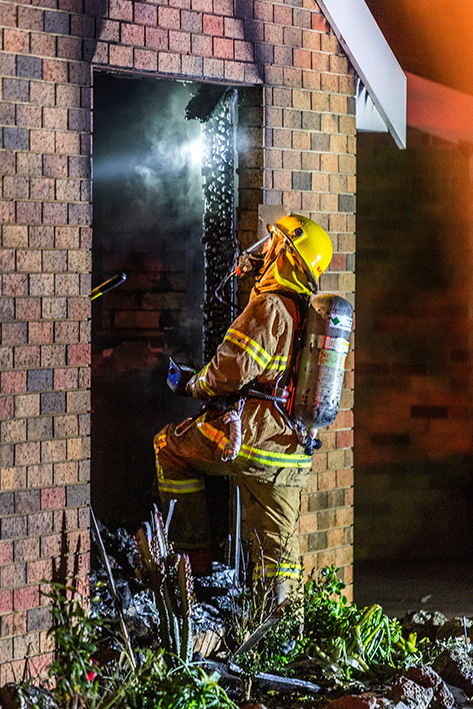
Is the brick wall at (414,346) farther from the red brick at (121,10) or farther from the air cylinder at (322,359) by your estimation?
the red brick at (121,10)

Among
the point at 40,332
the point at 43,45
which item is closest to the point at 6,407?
the point at 40,332

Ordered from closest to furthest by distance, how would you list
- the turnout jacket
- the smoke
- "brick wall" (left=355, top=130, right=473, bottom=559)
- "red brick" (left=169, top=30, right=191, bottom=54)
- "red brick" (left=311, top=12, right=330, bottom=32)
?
the turnout jacket < "red brick" (left=169, top=30, right=191, bottom=54) < "red brick" (left=311, top=12, right=330, bottom=32) < the smoke < "brick wall" (left=355, top=130, right=473, bottom=559)

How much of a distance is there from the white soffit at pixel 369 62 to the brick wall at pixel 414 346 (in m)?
2.35

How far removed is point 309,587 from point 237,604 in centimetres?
43

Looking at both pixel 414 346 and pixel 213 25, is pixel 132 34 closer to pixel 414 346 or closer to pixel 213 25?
pixel 213 25

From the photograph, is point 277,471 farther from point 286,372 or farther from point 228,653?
point 228,653

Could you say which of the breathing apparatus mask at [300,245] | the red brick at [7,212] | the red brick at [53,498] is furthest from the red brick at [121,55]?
the red brick at [53,498]

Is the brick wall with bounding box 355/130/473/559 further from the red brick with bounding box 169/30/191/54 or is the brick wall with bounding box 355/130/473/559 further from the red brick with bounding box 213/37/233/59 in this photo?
the red brick with bounding box 169/30/191/54

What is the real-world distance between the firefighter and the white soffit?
1196 mm

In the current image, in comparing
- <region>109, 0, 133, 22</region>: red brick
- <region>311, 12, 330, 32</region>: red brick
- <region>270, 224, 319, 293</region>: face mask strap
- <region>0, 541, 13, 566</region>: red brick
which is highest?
<region>311, 12, 330, 32</region>: red brick

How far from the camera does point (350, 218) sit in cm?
565

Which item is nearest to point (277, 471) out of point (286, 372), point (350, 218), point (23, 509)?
point (286, 372)

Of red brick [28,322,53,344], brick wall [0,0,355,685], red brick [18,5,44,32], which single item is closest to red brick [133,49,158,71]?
brick wall [0,0,355,685]

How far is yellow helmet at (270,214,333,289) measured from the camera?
4.93 meters
